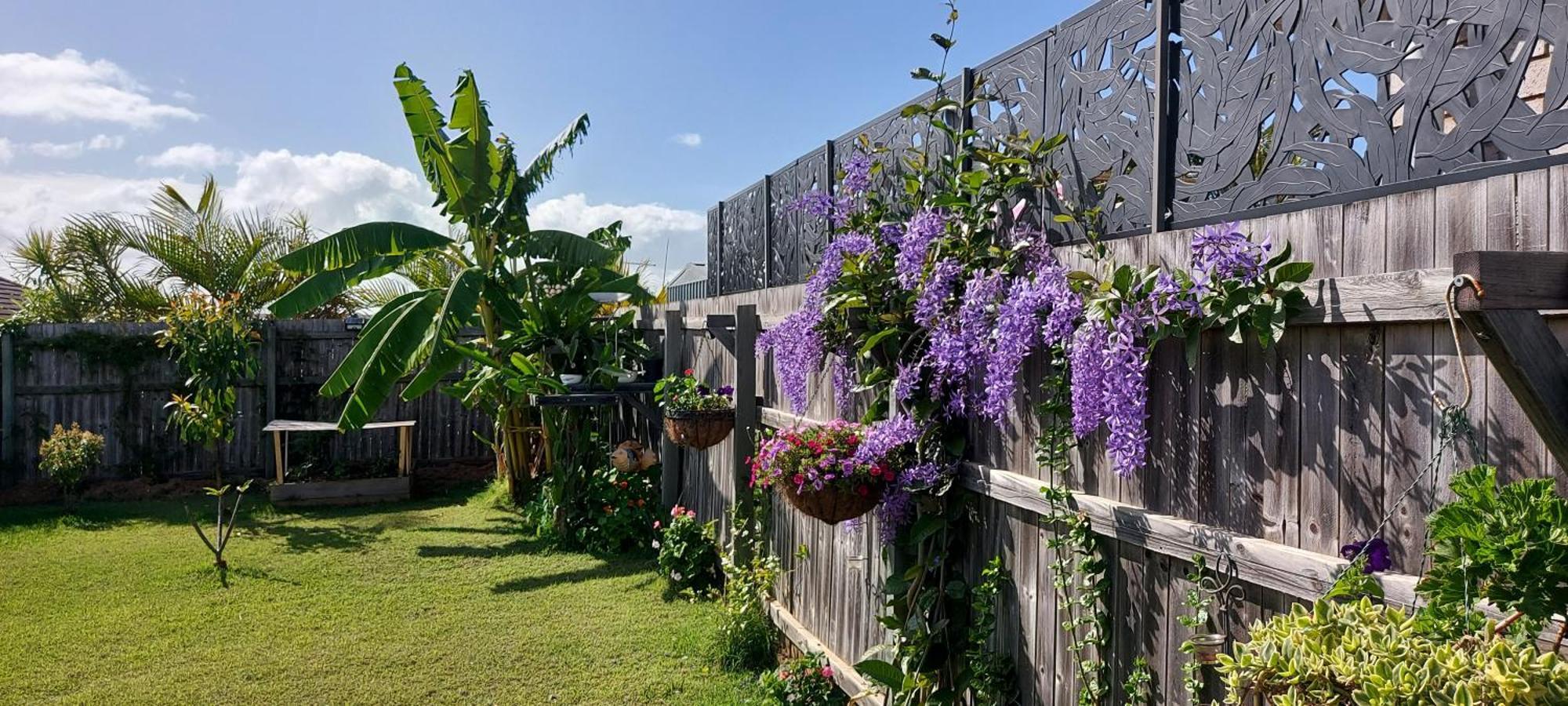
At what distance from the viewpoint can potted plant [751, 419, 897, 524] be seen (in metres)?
3.21

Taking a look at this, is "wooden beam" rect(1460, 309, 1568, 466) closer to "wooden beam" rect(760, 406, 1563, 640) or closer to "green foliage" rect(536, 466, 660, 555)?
"wooden beam" rect(760, 406, 1563, 640)

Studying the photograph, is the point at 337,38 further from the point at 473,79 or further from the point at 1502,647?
the point at 1502,647

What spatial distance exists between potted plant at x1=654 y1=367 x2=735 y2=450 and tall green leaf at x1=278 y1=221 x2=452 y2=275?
3.44 metres

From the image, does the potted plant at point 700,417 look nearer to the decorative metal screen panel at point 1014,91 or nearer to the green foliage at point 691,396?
the green foliage at point 691,396

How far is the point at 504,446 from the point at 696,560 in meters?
3.68

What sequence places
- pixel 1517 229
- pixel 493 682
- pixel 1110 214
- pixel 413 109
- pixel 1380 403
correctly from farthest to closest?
pixel 413 109 < pixel 493 682 < pixel 1110 214 < pixel 1380 403 < pixel 1517 229

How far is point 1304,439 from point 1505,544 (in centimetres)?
58

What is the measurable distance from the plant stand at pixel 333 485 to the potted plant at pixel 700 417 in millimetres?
5148

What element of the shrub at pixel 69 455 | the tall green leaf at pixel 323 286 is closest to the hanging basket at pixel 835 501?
the tall green leaf at pixel 323 286

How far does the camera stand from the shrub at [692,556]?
234 inches

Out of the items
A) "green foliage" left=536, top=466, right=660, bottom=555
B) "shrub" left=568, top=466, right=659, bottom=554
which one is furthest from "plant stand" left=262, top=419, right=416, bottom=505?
"shrub" left=568, top=466, right=659, bottom=554

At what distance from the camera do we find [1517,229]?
1465 mm

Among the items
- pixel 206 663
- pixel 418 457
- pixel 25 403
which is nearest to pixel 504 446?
pixel 418 457

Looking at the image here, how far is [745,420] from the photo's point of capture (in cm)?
520
